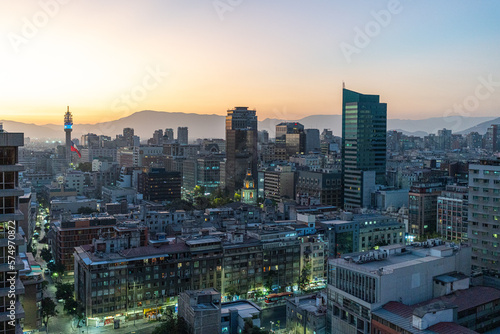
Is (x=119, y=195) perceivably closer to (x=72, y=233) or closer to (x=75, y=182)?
(x=75, y=182)

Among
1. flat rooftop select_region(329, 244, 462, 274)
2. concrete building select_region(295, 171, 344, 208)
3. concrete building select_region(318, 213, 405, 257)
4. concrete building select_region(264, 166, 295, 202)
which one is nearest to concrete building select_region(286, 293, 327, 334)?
flat rooftop select_region(329, 244, 462, 274)

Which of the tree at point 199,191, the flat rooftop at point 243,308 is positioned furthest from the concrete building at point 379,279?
the tree at point 199,191

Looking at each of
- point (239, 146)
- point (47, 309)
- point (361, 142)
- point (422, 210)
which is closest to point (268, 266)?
point (47, 309)

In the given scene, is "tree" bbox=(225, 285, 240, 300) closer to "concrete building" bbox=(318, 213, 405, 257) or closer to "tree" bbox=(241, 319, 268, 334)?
"tree" bbox=(241, 319, 268, 334)

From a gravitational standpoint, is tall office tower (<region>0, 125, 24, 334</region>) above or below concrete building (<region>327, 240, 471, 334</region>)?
above

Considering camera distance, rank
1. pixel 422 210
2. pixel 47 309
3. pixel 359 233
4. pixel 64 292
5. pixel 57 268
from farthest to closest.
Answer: pixel 422 210
pixel 359 233
pixel 57 268
pixel 64 292
pixel 47 309

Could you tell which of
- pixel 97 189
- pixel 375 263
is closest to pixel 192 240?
pixel 375 263

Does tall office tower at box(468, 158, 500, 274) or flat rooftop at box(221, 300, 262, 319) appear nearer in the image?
flat rooftop at box(221, 300, 262, 319)

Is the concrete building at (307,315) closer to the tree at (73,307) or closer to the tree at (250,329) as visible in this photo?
the tree at (250,329)
